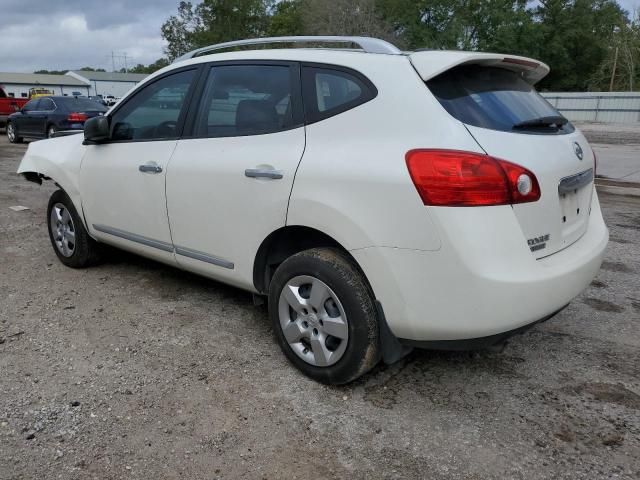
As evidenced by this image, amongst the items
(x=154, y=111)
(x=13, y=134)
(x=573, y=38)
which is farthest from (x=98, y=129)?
(x=573, y=38)

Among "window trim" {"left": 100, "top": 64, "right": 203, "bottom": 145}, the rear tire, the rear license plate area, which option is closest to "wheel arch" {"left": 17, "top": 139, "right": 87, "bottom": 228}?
"window trim" {"left": 100, "top": 64, "right": 203, "bottom": 145}

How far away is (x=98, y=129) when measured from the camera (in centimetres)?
418

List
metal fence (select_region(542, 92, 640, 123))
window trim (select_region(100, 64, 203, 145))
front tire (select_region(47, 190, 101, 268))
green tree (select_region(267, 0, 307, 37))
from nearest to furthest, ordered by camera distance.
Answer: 1. window trim (select_region(100, 64, 203, 145))
2. front tire (select_region(47, 190, 101, 268))
3. metal fence (select_region(542, 92, 640, 123))
4. green tree (select_region(267, 0, 307, 37))

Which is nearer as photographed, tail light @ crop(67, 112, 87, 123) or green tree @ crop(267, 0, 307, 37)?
tail light @ crop(67, 112, 87, 123)

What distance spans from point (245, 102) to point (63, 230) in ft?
8.23

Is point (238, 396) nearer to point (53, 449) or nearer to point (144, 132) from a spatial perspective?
point (53, 449)

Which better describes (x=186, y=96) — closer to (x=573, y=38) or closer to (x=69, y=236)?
(x=69, y=236)

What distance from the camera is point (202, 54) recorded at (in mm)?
4074

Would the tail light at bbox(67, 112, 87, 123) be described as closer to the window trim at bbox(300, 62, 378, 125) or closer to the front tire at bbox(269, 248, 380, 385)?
the window trim at bbox(300, 62, 378, 125)

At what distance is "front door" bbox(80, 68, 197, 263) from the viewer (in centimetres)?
379

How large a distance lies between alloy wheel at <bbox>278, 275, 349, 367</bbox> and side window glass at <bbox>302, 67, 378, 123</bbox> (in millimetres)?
880

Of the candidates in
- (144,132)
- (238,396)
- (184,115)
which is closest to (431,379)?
(238,396)

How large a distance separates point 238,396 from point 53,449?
886 mm

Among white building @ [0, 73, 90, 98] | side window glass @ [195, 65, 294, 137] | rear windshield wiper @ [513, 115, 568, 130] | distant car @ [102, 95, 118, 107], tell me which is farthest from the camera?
white building @ [0, 73, 90, 98]
